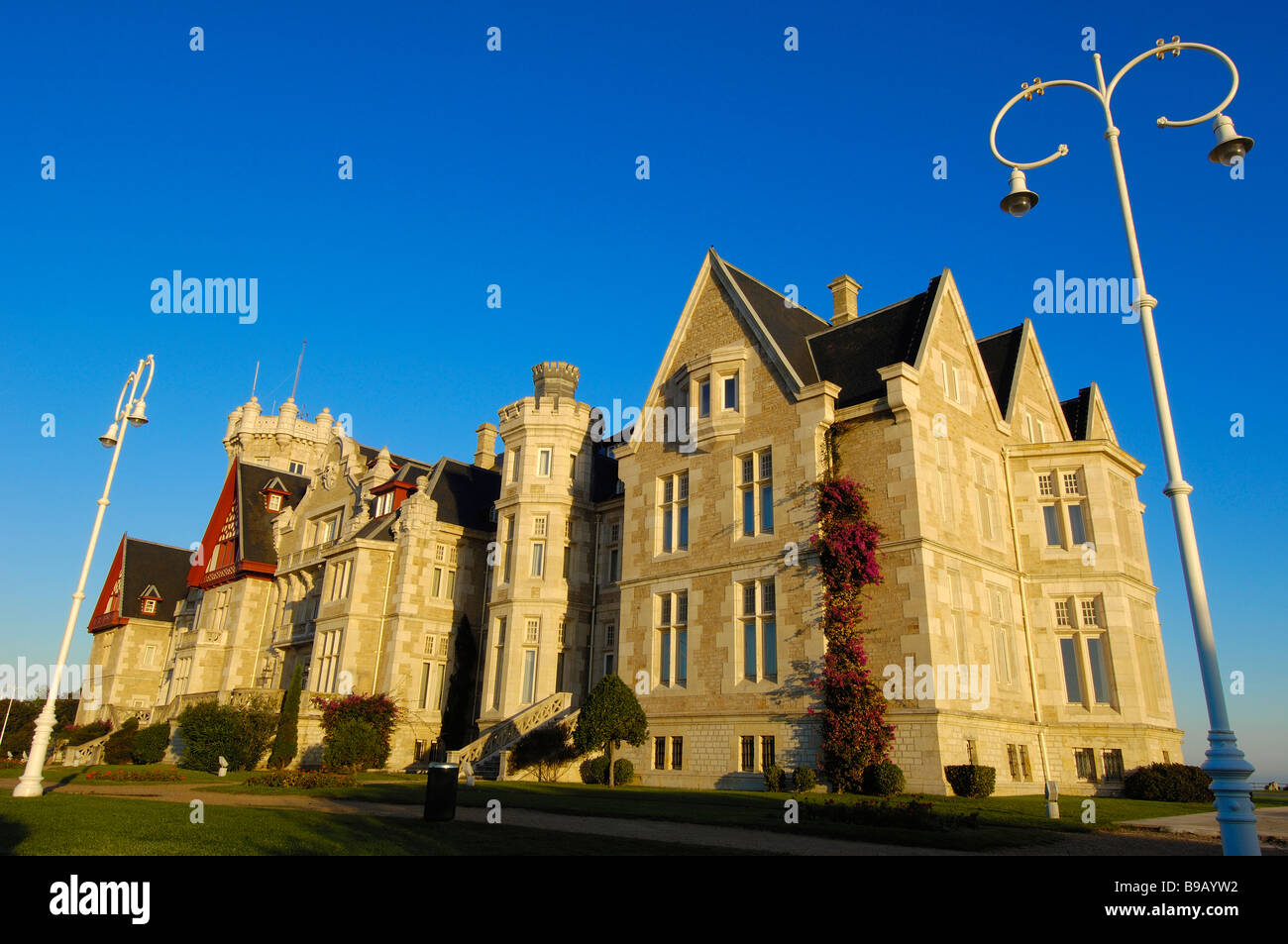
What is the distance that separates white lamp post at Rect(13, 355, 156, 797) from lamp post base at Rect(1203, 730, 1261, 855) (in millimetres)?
20051

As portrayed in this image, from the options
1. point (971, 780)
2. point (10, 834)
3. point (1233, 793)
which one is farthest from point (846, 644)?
point (10, 834)

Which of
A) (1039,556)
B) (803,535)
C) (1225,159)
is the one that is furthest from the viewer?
(1039,556)

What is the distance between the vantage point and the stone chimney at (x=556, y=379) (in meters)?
40.6

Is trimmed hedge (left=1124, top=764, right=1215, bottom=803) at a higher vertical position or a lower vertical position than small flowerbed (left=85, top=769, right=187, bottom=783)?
higher

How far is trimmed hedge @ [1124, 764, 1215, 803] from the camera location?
23.7 meters

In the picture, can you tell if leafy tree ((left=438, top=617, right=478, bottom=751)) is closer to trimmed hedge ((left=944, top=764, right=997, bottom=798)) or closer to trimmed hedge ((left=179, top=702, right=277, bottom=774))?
trimmed hedge ((left=179, top=702, right=277, bottom=774))

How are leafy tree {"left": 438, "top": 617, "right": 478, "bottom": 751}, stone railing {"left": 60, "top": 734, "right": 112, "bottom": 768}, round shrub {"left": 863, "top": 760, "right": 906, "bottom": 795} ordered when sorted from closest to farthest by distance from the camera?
round shrub {"left": 863, "top": 760, "right": 906, "bottom": 795} → leafy tree {"left": 438, "top": 617, "right": 478, "bottom": 751} → stone railing {"left": 60, "top": 734, "right": 112, "bottom": 768}

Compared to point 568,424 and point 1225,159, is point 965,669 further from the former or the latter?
point 568,424

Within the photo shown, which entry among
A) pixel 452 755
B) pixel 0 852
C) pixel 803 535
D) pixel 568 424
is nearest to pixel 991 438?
pixel 803 535

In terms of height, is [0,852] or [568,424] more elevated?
[568,424]

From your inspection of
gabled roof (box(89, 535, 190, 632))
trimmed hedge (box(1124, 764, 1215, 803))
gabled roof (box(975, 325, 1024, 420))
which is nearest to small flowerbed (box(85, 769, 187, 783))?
trimmed hedge (box(1124, 764, 1215, 803))

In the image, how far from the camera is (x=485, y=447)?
4994 cm
